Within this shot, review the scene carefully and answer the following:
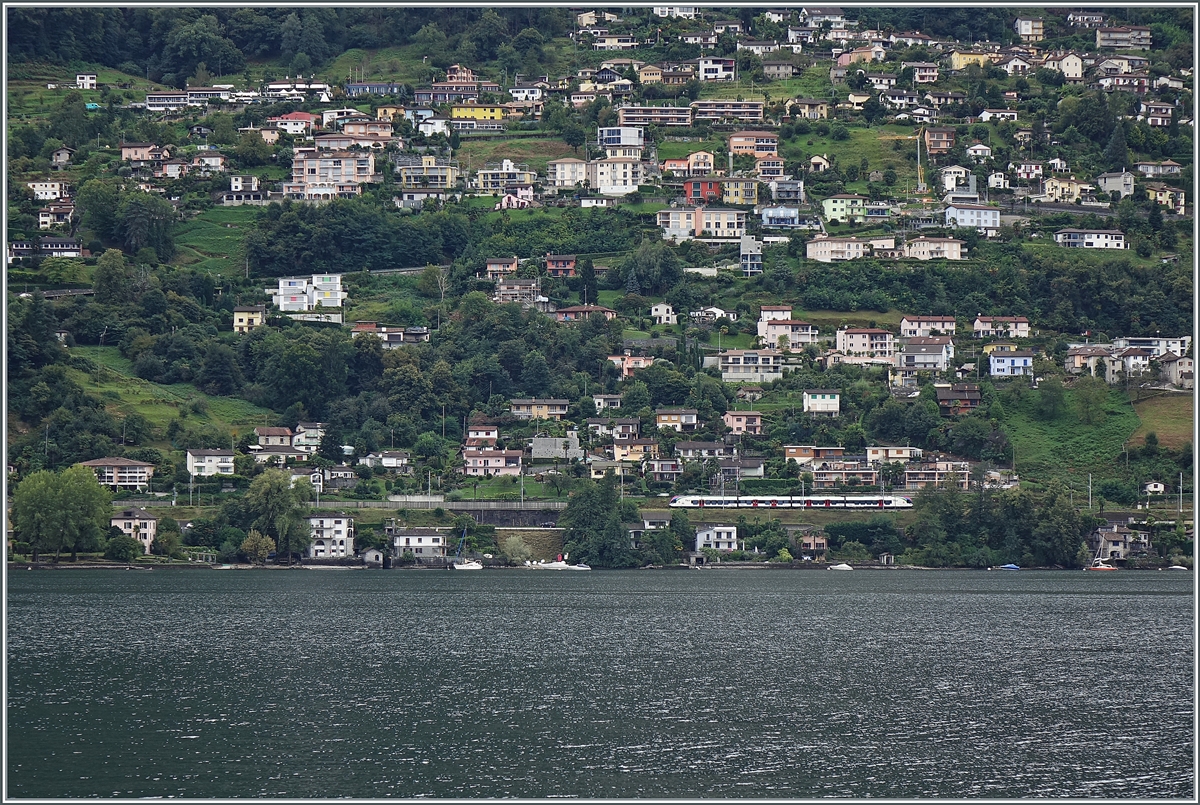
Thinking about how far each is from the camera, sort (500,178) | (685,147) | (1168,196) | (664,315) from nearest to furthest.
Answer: (664,315)
(1168,196)
(500,178)
(685,147)

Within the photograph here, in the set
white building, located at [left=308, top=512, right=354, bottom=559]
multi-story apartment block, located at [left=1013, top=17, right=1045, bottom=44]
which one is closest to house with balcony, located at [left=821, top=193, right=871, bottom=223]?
white building, located at [left=308, top=512, right=354, bottom=559]

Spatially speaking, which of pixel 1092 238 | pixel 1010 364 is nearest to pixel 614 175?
pixel 1092 238

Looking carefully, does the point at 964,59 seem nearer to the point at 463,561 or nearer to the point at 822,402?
the point at 822,402

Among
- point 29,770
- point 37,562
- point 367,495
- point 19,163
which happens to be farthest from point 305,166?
point 29,770

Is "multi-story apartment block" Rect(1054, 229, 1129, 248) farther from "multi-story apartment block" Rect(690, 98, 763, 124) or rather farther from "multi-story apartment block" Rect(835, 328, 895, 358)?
"multi-story apartment block" Rect(690, 98, 763, 124)

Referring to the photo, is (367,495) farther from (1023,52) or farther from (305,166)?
(1023,52)

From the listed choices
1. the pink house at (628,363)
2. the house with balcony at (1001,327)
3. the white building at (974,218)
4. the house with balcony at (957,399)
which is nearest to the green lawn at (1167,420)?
the house with balcony at (957,399)

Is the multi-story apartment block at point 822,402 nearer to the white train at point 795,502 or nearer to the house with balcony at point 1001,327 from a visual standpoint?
the white train at point 795,502
